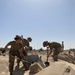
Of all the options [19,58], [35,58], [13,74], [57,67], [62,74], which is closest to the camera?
[62,74]

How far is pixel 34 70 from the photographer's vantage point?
7.91 m

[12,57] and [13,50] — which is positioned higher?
[13,50]

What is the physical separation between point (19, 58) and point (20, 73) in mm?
795

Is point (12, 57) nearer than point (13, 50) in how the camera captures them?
Yes

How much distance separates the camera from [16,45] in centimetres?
914

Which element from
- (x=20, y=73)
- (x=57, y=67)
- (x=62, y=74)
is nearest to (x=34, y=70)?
(x=20, y=73)

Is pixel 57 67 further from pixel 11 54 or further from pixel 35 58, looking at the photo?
pixel 35 58

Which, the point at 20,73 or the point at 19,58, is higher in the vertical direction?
the point at 19,58

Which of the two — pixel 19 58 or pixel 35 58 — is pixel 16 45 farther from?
pixel 35 58

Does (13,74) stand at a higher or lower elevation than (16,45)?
lower

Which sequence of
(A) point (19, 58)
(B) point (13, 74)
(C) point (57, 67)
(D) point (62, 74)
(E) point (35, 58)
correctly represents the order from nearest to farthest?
(D) point (62, 74) → (C) point (57, 67) → (B) point (13, 74) → (A) point (19, 58) → (E) point (35, 58)

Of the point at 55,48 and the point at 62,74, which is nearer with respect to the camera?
the point at 62,74

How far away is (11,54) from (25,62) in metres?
1.09

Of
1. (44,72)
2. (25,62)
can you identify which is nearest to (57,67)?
(44,72)
